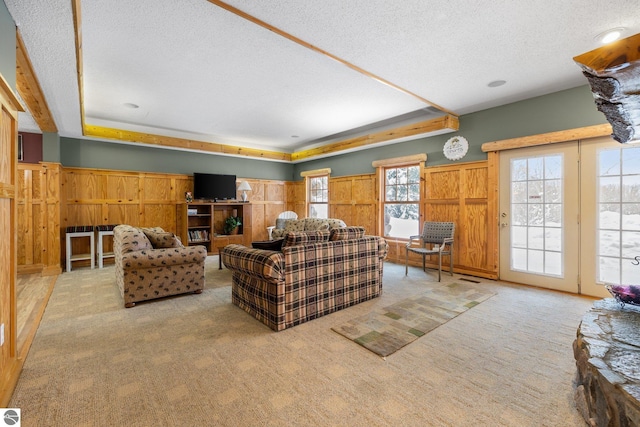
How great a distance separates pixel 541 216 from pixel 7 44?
19.1 feet

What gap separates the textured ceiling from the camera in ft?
7.23

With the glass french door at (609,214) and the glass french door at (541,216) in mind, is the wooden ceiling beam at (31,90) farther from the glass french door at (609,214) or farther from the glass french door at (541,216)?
the glass french door at (609,214)

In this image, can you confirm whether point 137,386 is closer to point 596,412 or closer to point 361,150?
point 596,412

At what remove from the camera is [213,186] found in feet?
22.0

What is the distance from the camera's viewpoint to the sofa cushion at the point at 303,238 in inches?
109

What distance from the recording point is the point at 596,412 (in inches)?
53.2

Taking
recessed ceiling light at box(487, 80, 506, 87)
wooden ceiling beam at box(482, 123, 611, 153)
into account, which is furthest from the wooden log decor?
wooden ceiling beam at box(482, 123, 611, 153)

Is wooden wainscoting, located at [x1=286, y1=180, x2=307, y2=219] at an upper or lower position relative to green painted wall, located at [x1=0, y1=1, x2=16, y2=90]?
lower

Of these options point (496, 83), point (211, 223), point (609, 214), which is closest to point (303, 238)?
point (496, 83)

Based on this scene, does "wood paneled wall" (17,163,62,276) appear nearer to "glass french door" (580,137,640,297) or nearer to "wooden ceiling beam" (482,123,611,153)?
"wooden ceiling beam" (482,123,611,153)

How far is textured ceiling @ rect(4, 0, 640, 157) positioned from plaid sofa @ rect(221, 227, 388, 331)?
1891 mm

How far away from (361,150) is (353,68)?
11.4 feet

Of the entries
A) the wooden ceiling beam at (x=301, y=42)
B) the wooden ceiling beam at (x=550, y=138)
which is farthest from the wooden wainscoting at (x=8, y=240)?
the wooden ceiling beam at (x=550, y=138)

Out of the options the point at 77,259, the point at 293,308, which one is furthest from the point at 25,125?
the point at 293,308
